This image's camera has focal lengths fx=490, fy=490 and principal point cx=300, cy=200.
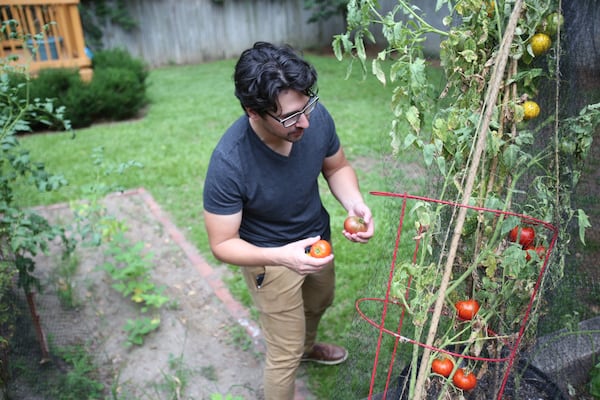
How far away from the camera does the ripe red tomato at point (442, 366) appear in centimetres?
144

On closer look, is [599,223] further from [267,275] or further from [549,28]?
[267,275]

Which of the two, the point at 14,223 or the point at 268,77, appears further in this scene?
the point at 14,223

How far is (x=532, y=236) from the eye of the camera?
151cm

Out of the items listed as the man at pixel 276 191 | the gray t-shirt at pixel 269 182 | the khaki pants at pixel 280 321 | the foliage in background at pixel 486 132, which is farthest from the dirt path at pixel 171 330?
the foliage in background at pixel 486 132

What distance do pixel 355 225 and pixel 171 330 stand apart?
5.54 feet

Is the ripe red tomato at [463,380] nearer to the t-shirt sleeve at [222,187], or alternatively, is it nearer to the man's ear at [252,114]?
the t-shirt sleeve at [222,187]

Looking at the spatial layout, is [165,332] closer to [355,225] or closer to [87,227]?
[87,227]

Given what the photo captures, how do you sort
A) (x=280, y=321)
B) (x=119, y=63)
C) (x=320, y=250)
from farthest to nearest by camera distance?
(x=119, y=63) < (x=280, y=321) < (x=320, y=250)

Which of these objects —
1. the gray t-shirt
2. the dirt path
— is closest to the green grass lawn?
the dirt path

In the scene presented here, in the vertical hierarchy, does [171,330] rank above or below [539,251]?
below

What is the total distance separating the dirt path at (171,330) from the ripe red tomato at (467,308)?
1331 millimetres

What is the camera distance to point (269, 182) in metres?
1.93

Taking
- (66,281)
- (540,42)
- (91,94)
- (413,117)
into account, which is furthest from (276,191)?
(91,94)

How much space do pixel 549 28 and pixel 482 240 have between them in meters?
0.62
